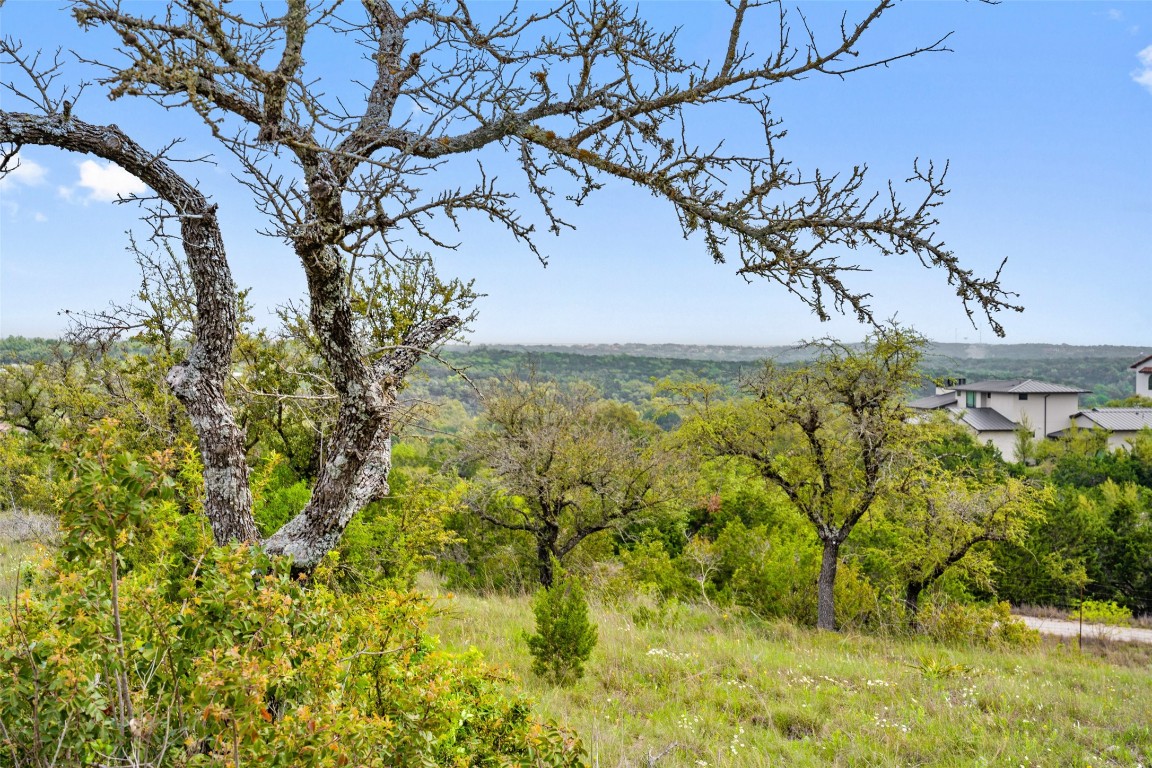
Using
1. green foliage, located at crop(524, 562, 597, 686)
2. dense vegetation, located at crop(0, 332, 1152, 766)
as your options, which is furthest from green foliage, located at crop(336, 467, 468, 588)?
green foliage, located at crop(524, 562, 597, 686)

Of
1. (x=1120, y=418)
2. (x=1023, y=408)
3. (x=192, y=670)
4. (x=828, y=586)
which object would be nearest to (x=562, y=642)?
(x=192, y=670)

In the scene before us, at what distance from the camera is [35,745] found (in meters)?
2.11

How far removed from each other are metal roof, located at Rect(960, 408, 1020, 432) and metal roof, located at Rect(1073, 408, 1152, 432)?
4.66 m

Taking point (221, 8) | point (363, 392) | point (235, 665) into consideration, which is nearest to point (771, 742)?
point (363, 392)

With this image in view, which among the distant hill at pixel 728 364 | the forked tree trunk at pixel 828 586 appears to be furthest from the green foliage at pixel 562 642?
the distant hill at pixel 728 364

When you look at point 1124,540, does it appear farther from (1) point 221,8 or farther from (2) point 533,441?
(1) point 221,8

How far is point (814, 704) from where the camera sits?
5.96m

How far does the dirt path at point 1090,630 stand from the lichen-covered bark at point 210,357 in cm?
1850

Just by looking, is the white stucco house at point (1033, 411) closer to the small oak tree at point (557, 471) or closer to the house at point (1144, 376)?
the house at point (1144, 376)

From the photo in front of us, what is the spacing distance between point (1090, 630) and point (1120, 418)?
36.9 meters

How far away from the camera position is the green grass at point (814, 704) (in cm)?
488

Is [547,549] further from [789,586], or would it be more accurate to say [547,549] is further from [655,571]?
[789,586]

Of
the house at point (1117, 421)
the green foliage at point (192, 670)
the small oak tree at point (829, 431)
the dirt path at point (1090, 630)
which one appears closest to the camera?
the green foliage at point (192, 670)

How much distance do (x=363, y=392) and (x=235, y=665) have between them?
2015mm
